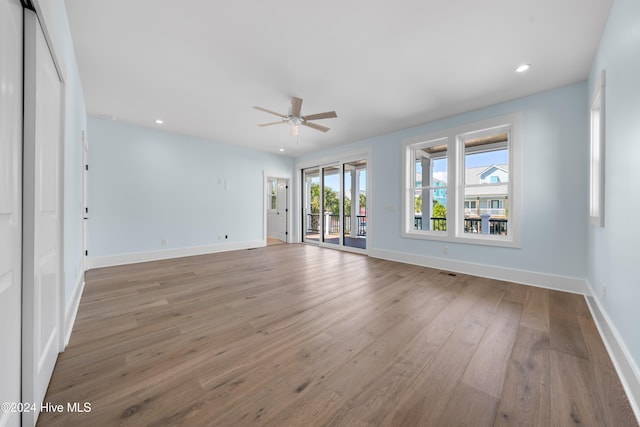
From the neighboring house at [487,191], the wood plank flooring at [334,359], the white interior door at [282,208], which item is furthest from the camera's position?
the white interior door at [282,208]

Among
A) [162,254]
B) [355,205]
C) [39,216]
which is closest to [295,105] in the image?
[39,216]

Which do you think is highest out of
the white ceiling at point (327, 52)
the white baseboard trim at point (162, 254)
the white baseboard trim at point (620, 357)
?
the white ceiling at point (327, 52)

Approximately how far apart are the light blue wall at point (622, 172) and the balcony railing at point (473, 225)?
5.22ft

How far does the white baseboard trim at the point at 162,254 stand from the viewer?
→ 4.20 m

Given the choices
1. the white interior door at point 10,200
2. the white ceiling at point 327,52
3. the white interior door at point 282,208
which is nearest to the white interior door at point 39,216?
the white interior door at point 10,200

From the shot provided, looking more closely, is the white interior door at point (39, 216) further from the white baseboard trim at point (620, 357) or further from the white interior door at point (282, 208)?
the white interior door at point (282, 208)

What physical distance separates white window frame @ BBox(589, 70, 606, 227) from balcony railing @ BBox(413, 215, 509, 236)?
1068 mm

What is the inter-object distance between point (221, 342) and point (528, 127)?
452 cm

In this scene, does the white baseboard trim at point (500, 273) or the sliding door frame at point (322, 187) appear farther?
the sliding door frame at point (322, 187)

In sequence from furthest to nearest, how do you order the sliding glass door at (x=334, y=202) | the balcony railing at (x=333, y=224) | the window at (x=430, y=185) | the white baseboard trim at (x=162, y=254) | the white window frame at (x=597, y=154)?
1. the balcony railing at (x=333, y=224)
2. the sliding glass door at (x=334, y=202)
3. the window at (x=430, y=185)
4. the white baseboard trim at (x=162, y=254)
5. the white window frame at (x=597, y=154)

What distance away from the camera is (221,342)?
188 centimetres

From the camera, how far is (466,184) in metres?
4.01

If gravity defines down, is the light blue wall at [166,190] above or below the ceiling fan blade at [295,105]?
below

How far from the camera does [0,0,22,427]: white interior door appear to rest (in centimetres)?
92
